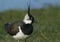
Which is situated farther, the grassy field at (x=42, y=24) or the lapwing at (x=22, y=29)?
the grassy field at (x=42, y=24)

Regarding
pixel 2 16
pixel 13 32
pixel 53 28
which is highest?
pixel 13 32

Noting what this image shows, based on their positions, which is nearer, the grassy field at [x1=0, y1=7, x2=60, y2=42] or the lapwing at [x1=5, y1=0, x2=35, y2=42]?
the lapwing at [x1=5, y1=0, x2=35, y2=42]

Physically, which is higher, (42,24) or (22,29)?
(22,29)

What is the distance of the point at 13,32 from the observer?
941cm

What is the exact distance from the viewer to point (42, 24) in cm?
1267

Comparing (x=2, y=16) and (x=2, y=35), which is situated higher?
(x=2, y=35)

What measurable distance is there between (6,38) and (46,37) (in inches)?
43.7

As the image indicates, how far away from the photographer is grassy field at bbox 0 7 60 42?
35.1ft

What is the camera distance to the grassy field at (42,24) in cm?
1069

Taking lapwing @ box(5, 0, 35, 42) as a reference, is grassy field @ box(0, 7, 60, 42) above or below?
below

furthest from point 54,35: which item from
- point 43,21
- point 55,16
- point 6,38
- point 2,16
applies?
point 2,16

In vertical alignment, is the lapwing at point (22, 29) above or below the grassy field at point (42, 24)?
above

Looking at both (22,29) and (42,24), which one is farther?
(42,24)

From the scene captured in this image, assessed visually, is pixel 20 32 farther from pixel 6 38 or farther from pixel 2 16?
pixel 2 16
